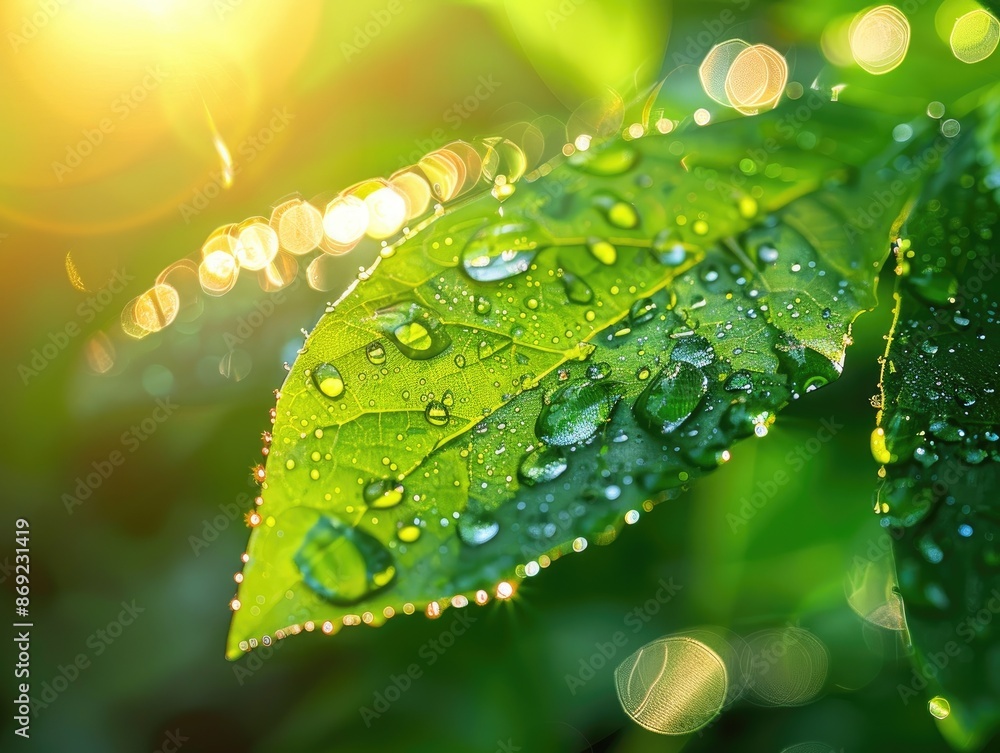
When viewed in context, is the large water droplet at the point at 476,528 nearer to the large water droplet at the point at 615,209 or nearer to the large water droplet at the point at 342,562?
the large water droplet at the point at 342,562

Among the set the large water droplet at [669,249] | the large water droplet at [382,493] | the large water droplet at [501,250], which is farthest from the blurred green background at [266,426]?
the large water droplet at [382,493]

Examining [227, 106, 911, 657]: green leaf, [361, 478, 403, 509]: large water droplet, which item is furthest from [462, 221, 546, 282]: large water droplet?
[361, 478, 403, 509]: large water droplet

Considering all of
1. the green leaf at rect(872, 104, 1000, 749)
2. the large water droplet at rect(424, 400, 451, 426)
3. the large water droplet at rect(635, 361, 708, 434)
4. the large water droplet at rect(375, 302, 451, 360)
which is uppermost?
the large water droplet at rect(375, 302, 451, 360)

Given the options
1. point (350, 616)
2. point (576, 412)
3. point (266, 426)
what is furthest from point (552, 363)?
point (266, 426)

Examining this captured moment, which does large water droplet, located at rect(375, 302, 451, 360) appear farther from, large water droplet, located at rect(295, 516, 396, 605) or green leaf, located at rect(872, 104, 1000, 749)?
green leaf, located at rect(872, 104, 1000, 749)

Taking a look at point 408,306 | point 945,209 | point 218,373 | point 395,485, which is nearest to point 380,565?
point 395,485

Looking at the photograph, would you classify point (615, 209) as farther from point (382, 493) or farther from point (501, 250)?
point (382, 493)
